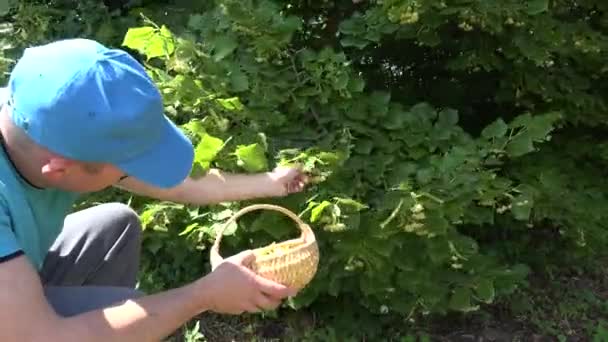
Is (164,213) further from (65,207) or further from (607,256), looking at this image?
(607,256)

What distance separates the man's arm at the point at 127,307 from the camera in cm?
179

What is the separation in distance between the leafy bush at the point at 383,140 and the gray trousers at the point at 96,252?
0.85 feet

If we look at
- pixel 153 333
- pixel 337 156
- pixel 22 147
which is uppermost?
pixel 22 147

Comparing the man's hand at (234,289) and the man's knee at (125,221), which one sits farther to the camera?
A: the man's knee at (125,221)

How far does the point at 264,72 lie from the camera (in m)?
2.92

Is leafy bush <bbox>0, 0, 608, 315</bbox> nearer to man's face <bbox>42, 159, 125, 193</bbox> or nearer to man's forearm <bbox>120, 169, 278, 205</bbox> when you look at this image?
man's forearm <bbox>120, 169, 278, 205</bbox>

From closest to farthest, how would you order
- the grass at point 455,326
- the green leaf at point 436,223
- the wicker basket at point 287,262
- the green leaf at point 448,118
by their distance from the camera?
the wicker basket at point 287,262 → the green leaf at point 436,223 → the green leaf at point 448,118 → the grass at point 455,326

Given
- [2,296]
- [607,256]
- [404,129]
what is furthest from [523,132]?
[2,296]

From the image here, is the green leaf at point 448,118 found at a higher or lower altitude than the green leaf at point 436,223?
higher

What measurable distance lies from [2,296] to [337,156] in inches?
47.1

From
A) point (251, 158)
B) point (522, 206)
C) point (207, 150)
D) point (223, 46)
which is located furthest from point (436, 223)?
point (223, 46)

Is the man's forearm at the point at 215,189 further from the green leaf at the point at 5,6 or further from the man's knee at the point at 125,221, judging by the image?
the green leaf at the point at 5,6

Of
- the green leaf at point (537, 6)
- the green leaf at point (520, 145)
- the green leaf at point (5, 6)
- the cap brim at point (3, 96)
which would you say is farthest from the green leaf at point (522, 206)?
the green leaf at point (5, 6)

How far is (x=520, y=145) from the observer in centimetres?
279
